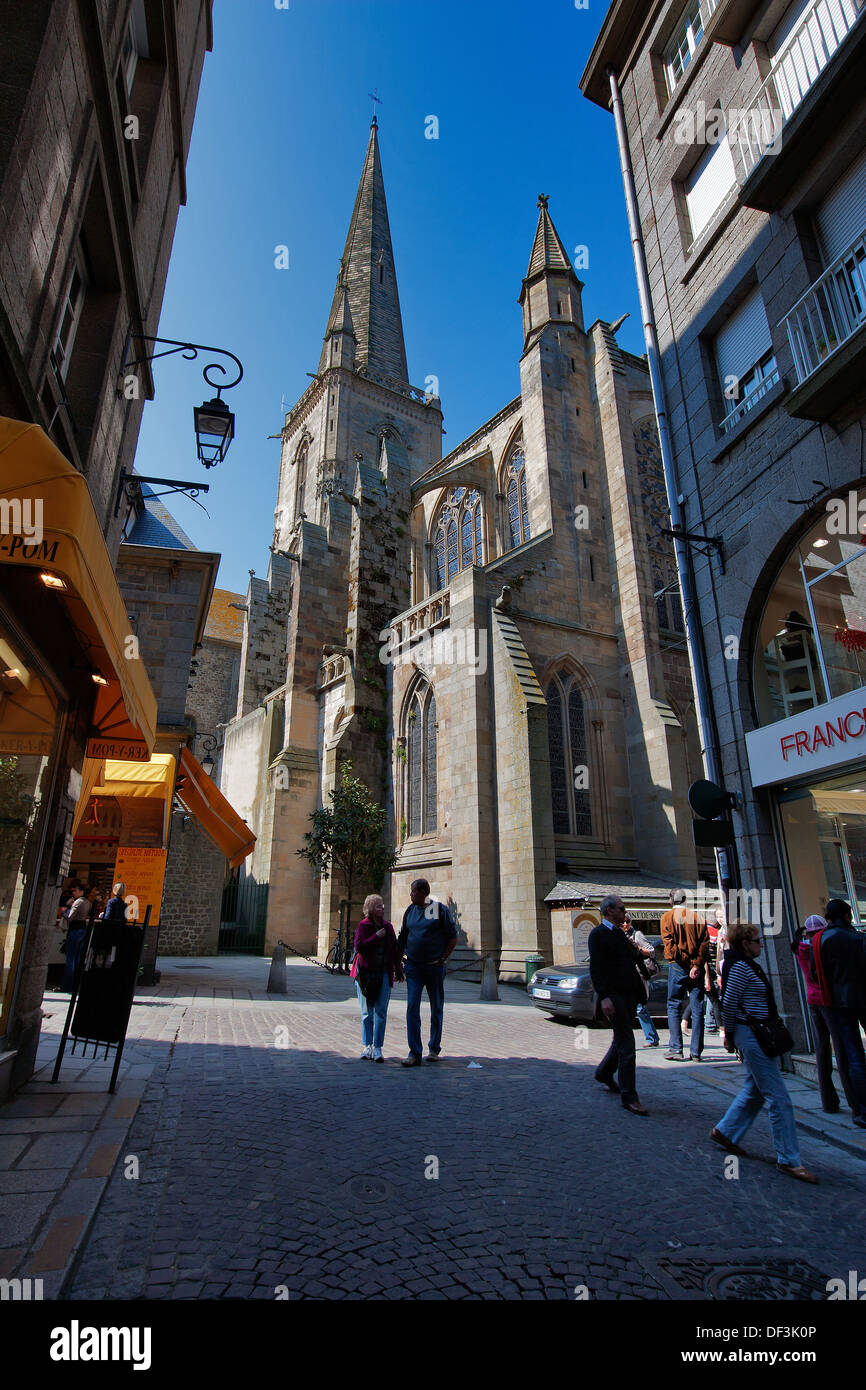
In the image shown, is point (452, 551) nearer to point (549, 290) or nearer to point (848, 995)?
point (549, 290)

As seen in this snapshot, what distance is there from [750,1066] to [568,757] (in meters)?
13.1

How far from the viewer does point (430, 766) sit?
1836cm

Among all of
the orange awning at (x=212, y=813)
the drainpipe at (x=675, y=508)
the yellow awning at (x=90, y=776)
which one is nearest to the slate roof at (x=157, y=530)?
the orange awning at (x=212, y=813)

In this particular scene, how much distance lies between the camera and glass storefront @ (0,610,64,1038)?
5.10 metres

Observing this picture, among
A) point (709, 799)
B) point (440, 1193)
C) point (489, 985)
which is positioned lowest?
point (440, 1193)

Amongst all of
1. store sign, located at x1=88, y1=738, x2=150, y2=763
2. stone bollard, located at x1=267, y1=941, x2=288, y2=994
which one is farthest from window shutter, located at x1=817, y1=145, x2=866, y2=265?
stone bollard, located at x1=267, y1=941, x2=288, y2=994

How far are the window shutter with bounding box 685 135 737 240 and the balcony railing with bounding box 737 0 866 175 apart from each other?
448 millimetres

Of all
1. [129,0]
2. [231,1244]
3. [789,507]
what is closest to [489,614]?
[789,507]

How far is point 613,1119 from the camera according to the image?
16.7 feet

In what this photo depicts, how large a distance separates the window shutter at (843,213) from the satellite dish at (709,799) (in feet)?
18.8

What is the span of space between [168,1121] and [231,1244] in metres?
1.90

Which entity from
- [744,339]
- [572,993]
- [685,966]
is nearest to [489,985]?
[572,993]

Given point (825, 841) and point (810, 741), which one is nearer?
point (810, 741)

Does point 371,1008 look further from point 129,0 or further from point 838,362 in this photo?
point 129,0
